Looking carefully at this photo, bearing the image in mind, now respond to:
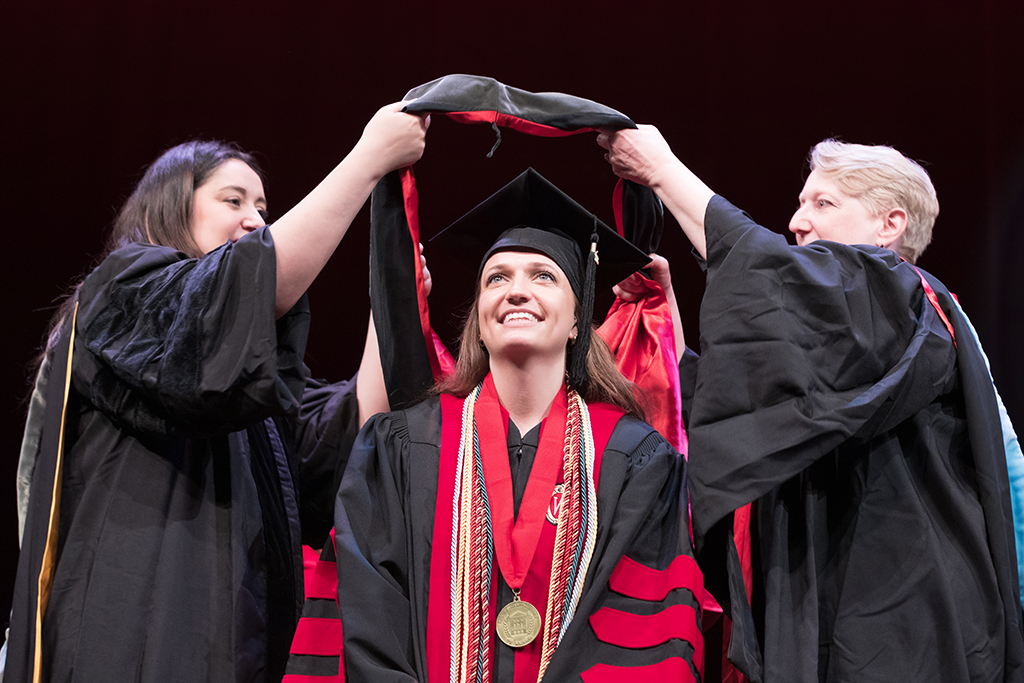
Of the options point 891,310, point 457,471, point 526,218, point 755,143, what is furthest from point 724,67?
point 457,471

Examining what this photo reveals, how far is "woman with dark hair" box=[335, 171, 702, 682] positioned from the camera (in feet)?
6.56

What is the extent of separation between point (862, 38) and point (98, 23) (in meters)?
3.31

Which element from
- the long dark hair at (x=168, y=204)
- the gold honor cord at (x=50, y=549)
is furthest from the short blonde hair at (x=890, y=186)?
the gold honor cord at (x=50, y=549)

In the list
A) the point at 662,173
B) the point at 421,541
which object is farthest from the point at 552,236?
the point at 421,541

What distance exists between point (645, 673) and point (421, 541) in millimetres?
590

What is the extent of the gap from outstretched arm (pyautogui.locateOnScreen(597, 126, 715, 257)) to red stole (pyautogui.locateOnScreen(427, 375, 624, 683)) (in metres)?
0.58

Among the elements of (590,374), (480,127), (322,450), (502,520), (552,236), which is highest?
(480,127)

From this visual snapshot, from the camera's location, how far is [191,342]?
6.43ft

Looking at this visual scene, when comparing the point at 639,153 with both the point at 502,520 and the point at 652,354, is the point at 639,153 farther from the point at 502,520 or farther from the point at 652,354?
the point at 502,520

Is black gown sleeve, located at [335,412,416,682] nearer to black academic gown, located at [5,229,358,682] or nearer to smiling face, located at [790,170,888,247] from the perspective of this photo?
black academic gown, located at [5,229,358,682]

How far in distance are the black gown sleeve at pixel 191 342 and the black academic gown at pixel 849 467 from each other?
97 cm

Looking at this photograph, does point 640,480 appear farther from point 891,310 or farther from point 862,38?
point 862,38

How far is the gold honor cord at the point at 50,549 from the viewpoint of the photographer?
80.8 inches

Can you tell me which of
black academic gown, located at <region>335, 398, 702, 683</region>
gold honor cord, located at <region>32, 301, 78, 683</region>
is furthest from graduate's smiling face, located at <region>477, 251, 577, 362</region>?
gold honor cord, located at <region>32, 301, 78, 683</region>
